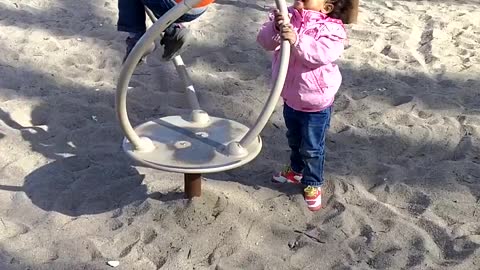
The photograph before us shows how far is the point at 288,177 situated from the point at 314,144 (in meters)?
0.33

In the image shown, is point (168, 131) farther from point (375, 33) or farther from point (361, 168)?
point (375, 33)

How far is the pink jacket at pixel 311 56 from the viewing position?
260cm

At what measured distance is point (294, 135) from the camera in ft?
9.75

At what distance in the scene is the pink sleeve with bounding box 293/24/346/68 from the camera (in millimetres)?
2570

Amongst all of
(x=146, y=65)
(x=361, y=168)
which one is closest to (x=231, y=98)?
(x=146, y=65)

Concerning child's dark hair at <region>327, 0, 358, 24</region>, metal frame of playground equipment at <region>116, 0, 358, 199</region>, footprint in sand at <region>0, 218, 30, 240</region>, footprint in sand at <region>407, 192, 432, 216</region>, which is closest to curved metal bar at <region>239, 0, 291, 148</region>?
metal frame of playground equipment at <region>116, 0, 358, 199</region>

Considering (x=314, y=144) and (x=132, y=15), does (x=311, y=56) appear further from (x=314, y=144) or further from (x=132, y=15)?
(x=132, y=15)

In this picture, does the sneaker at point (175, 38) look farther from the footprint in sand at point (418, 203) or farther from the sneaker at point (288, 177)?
the footprint in sand at point (418, 203)

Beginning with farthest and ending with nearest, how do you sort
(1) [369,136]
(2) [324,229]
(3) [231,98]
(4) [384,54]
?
(4) [384,54]
(3) [231,98]
(1) [369,136]
(2) [324,229]

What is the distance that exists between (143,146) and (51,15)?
2767 mm

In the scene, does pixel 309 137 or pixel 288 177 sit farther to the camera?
pixel 288 177

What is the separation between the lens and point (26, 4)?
527 cm

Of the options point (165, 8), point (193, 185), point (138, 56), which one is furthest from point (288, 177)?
point (138, 56)

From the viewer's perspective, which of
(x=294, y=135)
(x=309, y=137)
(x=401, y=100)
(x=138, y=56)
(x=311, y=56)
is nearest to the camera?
(x=138, y=56)
